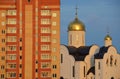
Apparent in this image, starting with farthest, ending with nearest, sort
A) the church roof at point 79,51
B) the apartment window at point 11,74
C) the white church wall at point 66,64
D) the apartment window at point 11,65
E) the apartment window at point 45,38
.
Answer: the church roof at point 79,51, the white church wall at point 66,64, the apartment window at point 45,38, the apartment window at point 11,65, the apartment window at point 11,74

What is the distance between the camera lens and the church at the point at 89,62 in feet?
208

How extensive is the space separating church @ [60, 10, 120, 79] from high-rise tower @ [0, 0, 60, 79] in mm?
9454

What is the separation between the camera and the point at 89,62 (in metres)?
66.2

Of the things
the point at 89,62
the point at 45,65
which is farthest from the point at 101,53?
the point at 45,65

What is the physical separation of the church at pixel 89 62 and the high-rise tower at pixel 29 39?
9.45 m

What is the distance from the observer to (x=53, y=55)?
55312 mm

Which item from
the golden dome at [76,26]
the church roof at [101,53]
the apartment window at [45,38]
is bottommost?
the church roof at [101,53]

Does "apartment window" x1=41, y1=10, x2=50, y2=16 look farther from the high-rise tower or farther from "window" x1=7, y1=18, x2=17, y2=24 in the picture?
"window" x1=7, y1=18, x2=17, y2=24

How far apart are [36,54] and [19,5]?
5455 mm

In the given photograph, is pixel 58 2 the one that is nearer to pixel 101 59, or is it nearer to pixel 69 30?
pixel 101 59

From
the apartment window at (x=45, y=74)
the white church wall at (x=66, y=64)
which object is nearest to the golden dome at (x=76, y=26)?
the white church wall at (x=66, y=64)

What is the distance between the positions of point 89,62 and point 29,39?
44.5 ft

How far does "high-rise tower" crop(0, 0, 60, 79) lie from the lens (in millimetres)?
54562

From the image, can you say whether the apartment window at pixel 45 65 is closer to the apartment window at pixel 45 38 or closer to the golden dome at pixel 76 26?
the apartment window at pixel 45 38
